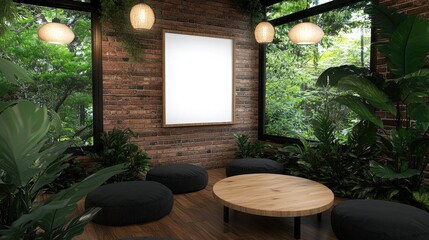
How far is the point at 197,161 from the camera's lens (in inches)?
215

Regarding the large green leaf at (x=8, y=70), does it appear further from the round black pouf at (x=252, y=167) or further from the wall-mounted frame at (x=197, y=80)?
the wall-mounted frame at (x=197, y=80)

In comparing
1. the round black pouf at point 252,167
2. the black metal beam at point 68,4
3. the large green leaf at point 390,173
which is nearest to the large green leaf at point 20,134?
the large green leaf at point 390,173

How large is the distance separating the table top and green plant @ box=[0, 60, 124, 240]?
5.98 feet

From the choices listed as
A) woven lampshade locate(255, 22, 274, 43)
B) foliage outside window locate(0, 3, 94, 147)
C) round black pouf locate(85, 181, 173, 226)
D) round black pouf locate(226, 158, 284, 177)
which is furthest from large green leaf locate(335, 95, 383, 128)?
foliage outside window locate(0, 3, 94, 147)

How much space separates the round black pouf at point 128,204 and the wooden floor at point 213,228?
0.23 ft

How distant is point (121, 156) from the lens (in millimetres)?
4324

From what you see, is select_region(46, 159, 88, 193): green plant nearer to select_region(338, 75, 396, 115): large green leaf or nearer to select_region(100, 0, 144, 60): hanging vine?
select_region(100, 0, 144, 60): hanging vine

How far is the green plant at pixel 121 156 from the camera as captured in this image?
4309 millimetres

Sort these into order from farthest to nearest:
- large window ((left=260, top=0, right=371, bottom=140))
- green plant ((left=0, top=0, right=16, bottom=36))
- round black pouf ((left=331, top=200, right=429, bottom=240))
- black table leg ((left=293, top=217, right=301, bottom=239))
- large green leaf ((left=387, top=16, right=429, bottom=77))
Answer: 1. large window ((left=260, top=0, right=371, bottom=140))
2. green plant ((left=0, top=0, right=16, bottom=36))
3. large green leaf ((left=387, top=16, right=429, bottom=77))
4. black table leg ((left=293, top=217, right=301, bottom=239))
5. round black pouf ((left=331, top=200, right=429, bottom=240))

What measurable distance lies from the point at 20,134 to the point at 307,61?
480 centimetres

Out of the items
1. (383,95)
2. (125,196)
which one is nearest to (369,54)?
(383,95)

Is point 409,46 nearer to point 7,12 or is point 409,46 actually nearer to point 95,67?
point 95,67

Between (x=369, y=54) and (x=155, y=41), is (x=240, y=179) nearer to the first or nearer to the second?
(x=369, y=54)

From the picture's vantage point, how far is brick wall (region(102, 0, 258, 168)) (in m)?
4.66
